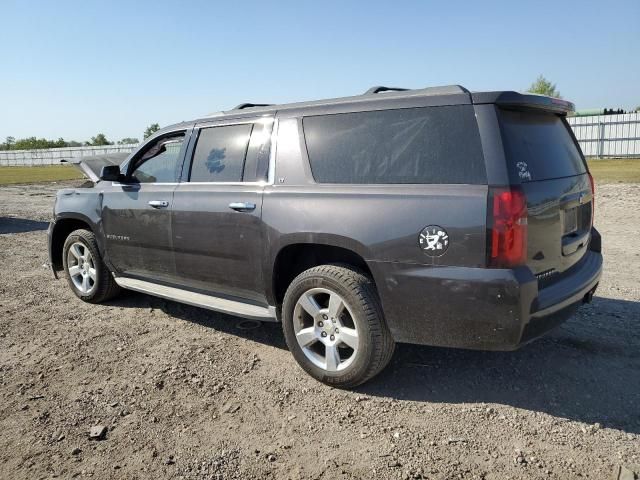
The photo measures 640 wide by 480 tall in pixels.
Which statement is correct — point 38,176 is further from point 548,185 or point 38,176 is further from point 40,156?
point 548,185

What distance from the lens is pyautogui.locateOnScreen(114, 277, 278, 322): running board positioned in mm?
3777

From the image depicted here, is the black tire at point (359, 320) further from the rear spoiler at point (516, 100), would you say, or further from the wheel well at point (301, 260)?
the rear spoiler at point (516, 100)

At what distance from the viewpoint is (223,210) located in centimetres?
388

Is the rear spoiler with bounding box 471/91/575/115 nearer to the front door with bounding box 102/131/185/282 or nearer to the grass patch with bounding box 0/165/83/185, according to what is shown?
the front door with bounding box 102/131/185/282

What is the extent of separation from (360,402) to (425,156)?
1.60m

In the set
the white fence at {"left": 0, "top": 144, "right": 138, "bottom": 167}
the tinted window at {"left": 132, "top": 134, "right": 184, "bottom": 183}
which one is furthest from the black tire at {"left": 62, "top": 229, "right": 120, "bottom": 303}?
the white fence at {"left": 0, "top": 144, "right": 138, "bottom": 167}

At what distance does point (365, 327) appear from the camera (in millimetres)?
3154

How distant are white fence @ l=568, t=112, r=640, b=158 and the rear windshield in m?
26.9

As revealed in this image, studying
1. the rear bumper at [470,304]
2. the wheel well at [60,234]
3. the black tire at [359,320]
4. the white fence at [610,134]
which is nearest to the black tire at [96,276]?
the wheel well at [60,234]

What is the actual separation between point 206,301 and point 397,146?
6.67 ft

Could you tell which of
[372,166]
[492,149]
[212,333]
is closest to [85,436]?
[212,333]

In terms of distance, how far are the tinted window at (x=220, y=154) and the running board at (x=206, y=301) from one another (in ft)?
3.18

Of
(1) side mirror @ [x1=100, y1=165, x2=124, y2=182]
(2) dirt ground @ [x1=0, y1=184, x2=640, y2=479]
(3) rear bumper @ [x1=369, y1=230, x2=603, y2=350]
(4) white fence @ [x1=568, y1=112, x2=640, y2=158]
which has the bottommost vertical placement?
(2) dirt ground @ [x1=0, y1=184, x2=640, y2=479]

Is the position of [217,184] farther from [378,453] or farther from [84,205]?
[378,453]
